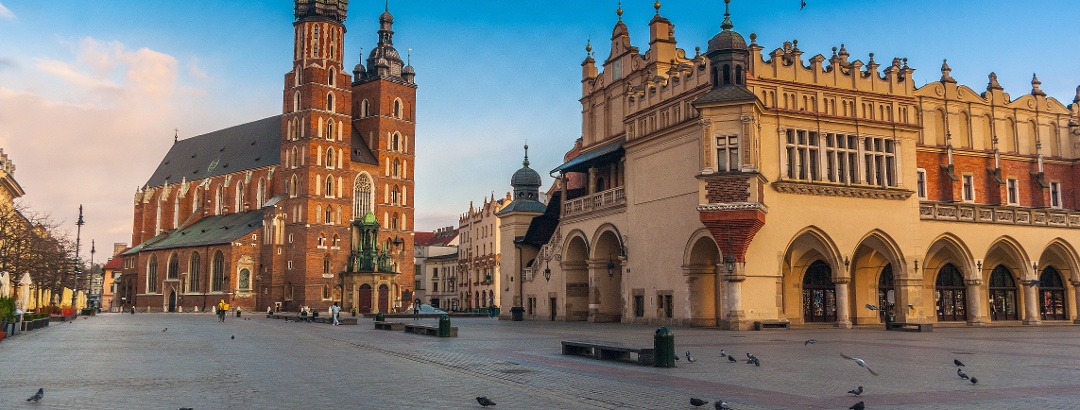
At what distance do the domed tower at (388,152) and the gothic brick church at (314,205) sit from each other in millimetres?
125

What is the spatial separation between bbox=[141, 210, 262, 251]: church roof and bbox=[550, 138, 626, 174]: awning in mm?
55554

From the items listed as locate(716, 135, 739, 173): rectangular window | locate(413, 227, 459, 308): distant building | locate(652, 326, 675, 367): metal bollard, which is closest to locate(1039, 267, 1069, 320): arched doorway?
locate(716, 135, 739, 173): rectangular window

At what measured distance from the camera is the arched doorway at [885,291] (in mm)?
43062

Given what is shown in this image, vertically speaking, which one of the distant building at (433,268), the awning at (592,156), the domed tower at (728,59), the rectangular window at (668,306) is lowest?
the rectangular window at (668,306)

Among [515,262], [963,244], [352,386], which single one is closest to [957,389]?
[352,386]

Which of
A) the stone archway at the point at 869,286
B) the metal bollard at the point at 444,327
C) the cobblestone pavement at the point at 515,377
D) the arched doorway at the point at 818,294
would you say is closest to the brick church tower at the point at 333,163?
the arched doorway at the point at 818,294

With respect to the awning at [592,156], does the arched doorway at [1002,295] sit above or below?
below

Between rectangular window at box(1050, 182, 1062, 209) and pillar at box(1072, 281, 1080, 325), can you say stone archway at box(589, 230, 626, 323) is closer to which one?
pillar at box(1072, 281, 1080, 325)

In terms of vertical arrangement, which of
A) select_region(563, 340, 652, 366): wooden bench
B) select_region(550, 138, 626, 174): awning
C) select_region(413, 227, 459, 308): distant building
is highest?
select_region(550, 138, 626, 174): awning

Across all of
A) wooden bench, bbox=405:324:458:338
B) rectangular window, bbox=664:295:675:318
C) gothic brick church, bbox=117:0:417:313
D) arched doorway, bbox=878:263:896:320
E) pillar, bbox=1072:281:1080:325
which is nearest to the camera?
wooden bench, bbox=405:324:458:338

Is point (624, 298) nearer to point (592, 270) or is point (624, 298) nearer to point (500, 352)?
point (592, 270)

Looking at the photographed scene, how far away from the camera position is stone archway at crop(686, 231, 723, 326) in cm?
3819

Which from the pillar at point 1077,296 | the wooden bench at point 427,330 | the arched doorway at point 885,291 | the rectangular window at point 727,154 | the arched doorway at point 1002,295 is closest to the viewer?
the wooden bench at point 427,330

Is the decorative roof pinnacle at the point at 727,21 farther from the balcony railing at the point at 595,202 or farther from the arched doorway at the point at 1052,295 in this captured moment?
the arched doorway at the point at 1052,295
